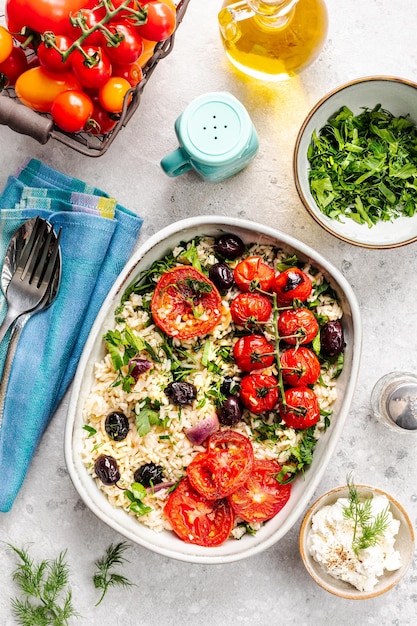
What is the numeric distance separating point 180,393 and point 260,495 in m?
0.32

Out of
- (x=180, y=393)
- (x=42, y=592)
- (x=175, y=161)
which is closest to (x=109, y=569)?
(x=42, y=592)

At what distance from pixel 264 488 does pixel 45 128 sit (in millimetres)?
1003

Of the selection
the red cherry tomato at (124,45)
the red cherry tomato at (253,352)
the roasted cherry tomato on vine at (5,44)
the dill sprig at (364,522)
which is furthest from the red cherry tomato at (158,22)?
the dill sprig at (364,522)

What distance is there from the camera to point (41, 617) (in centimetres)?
191

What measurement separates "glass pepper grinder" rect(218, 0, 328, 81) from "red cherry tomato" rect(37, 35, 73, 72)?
0.41 meters

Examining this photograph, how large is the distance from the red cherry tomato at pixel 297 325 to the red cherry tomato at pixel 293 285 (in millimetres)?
36

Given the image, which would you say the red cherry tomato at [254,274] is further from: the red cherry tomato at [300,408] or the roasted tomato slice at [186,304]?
the red cherry tomato at [300,408]

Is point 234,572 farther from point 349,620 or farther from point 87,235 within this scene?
point 87,235

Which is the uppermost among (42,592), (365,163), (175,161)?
(365,163)

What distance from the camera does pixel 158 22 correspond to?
1557mm

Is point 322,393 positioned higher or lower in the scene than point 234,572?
higher

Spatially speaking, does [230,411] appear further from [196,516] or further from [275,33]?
[275,33]

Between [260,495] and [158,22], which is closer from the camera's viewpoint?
[158,22]

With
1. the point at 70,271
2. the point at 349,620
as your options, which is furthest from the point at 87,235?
the point at 349,620
